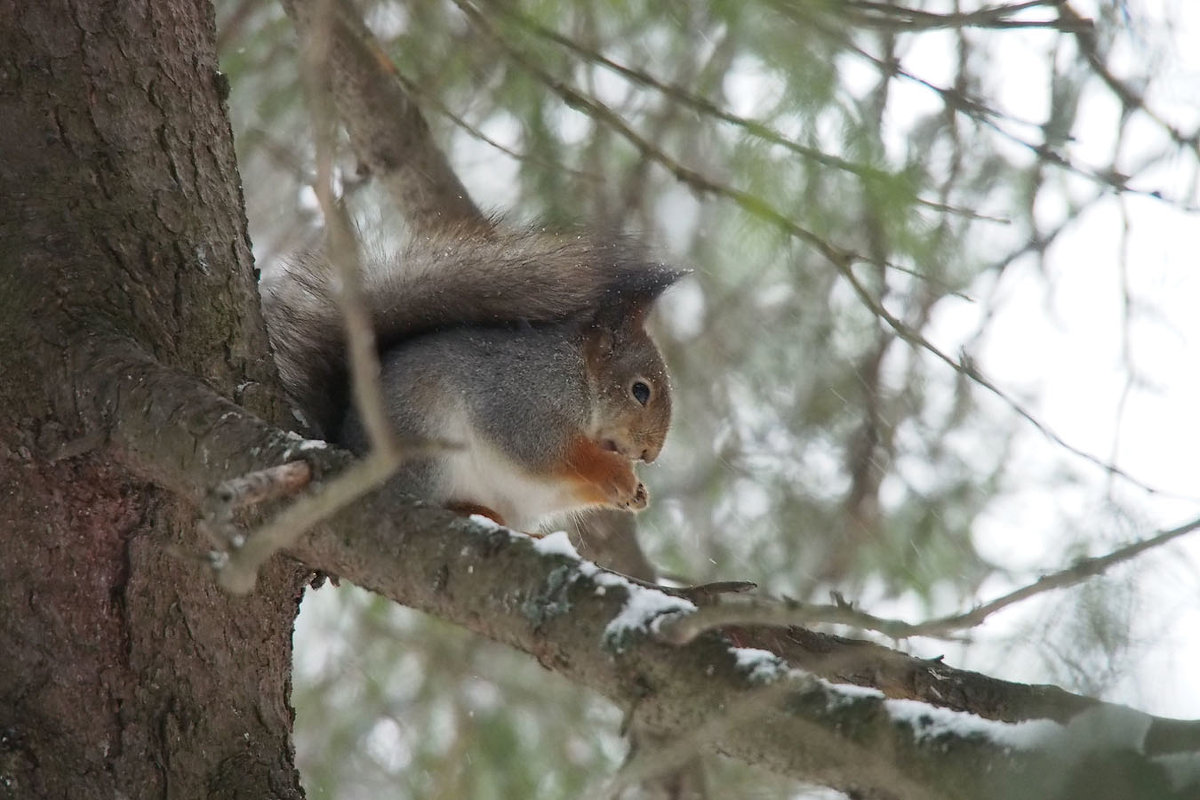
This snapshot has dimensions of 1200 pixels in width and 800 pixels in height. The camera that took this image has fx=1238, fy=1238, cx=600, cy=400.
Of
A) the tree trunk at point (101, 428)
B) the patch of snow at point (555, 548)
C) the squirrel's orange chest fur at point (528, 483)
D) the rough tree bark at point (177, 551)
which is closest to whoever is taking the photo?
the rough tree bark at point (177, 551)

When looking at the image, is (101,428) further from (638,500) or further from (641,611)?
(638,500)

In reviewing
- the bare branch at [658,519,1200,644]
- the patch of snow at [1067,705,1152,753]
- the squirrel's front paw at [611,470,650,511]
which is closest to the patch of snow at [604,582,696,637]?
the bare branch at [658,519,1200,644]

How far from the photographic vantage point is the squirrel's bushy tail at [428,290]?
5.40 feet

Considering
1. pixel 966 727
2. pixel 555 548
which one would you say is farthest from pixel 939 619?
pixel 555 548

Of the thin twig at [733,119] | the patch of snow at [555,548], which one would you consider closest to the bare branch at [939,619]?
the patch of snow at [555,548]

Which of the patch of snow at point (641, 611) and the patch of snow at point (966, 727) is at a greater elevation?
the patch of snow at point (641, 611)

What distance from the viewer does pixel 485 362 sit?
68.2 inches

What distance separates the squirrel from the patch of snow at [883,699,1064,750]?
32.2 inches

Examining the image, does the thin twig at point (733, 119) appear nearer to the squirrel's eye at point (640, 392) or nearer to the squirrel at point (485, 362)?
the squirrel at point (485, 362)

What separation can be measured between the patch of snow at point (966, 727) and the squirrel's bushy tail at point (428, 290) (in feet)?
3.12

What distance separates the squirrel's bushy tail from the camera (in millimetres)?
1645

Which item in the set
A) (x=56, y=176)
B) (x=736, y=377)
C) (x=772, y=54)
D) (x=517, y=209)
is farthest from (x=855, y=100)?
(x=56, y=176)

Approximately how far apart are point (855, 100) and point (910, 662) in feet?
2.99

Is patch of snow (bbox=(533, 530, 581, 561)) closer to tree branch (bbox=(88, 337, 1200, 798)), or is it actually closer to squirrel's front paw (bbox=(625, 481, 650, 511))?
tree branch (bbox=(88, 337, 1200, 798))
